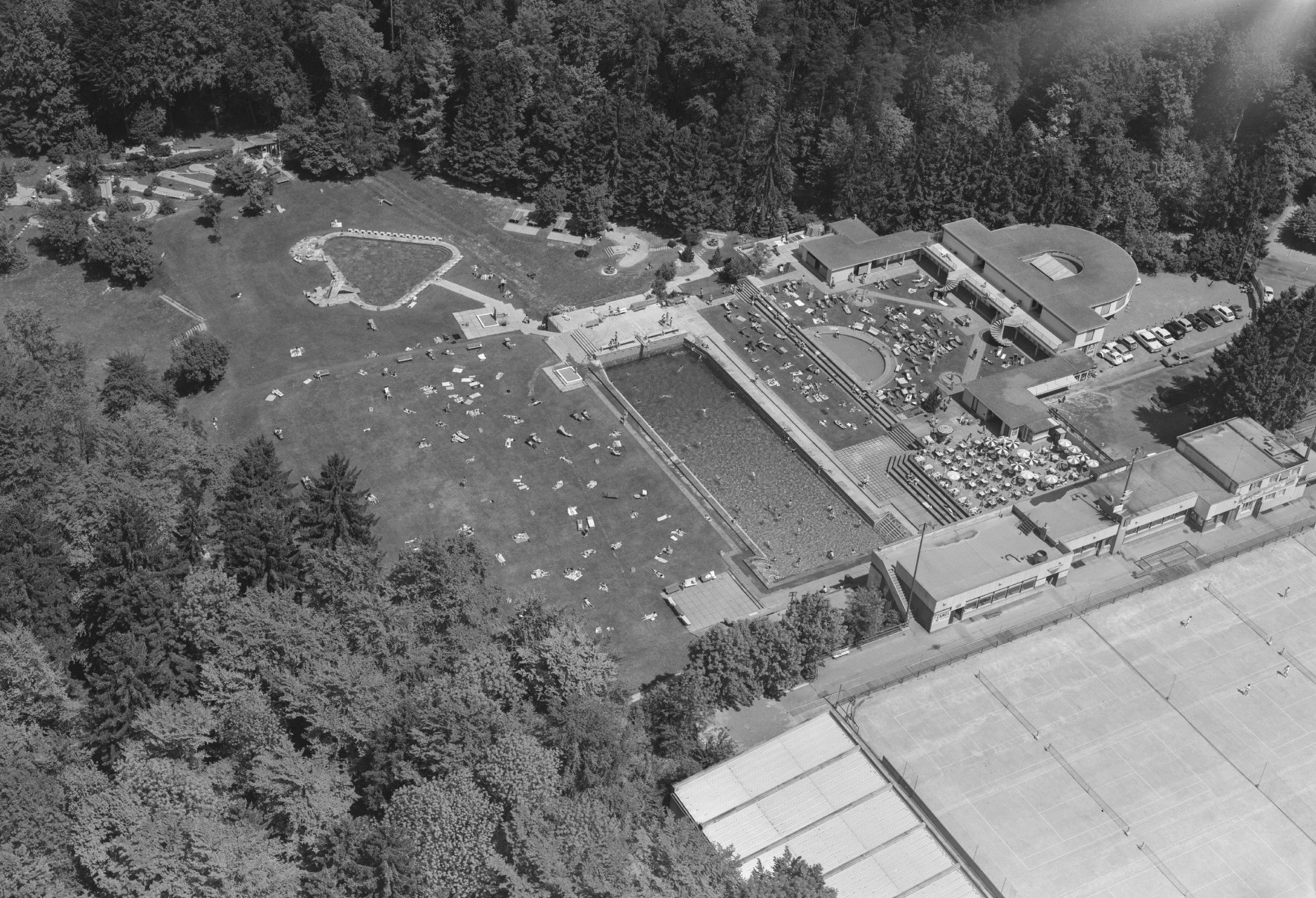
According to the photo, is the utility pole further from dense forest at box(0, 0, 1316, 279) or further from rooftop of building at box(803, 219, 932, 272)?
dense forest at box(0, 0, 1316, 279)

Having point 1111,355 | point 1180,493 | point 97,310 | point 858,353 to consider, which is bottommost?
point 97,310

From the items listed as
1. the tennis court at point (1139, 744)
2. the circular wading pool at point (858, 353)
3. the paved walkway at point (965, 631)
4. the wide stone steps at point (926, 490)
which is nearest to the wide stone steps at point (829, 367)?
the circular wading pool at point (858, 353)

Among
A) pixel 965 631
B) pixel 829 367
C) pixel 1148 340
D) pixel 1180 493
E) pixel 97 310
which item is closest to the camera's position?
pixel 965 631

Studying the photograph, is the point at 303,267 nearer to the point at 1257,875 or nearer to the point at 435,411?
the point at 435,411

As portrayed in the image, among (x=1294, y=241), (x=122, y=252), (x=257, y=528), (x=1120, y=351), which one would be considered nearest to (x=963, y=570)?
(x=1120, y=351)

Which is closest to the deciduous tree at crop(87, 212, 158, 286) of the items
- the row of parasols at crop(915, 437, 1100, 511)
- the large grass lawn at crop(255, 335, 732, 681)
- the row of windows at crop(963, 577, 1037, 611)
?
the large grass lawn at crop(255, 335, 732, 681)

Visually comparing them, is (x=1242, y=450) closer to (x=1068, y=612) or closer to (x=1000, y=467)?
(x=1000, y=467)
